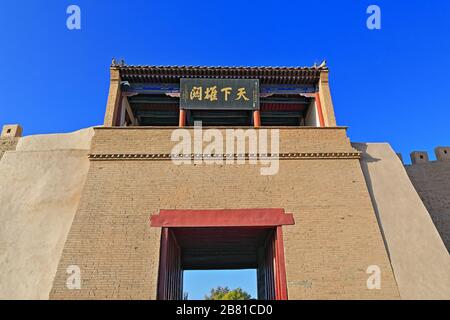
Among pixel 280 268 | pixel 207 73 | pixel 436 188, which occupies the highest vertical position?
pixel 207 73

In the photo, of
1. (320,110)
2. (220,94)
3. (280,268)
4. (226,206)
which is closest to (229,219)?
(226,206)

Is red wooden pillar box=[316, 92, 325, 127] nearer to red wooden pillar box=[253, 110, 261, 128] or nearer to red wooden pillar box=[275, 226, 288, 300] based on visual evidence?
red wooden pillar box=[253, 110, 261, 128]

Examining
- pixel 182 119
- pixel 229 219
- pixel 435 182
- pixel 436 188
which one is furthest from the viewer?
pixel 435 182

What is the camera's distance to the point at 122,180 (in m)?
8.63

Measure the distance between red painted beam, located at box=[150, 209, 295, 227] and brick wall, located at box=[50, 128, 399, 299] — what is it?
0.19 m

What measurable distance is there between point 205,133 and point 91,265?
4485 mm

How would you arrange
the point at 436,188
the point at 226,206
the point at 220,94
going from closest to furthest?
1. the point at 226,206
2. the point at 220,94
3. the point at 436,188

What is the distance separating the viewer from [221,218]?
8.14 meters

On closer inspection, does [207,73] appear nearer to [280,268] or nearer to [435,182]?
[280,268]

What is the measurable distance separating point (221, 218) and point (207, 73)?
17.3 ft

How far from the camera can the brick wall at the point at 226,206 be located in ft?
24.2
